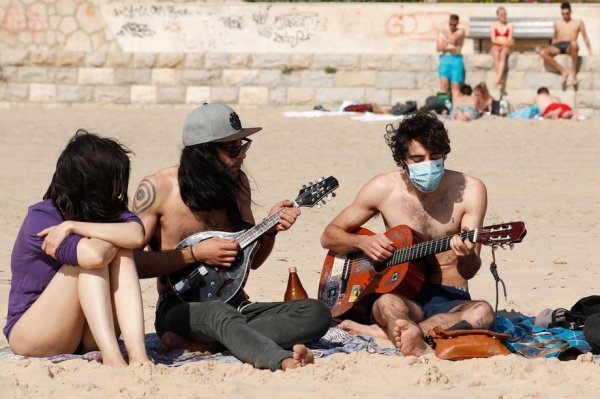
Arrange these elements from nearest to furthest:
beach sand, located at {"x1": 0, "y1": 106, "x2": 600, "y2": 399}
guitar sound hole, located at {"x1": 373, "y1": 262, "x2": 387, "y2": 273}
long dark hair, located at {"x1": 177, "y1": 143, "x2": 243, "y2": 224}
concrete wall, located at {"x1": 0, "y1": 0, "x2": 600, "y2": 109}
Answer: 1. beach sand, located at {"x1": 0, "y1": 106, "x2": 600, "y2": 399}
2. long dark hair, located at {"x1": 177, "y1": 143, "x2": 243, "y2": 224}
3. guitar sound hole, located at {"x1": 373, "y1": 262, "x2": 387, "y2": 273}
4. concrete wall, located at {"x1": 0, "y1": 0, "x2": 600, "y2": 109}

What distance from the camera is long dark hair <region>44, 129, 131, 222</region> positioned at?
5.31 m

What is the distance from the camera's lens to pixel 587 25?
19797 millimetres

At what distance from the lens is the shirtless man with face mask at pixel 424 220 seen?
6.03 m

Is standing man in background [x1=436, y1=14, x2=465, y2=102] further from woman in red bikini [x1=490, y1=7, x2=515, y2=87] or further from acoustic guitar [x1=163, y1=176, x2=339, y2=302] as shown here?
acoustic guitar [x1=163, y1=176, x2=339, y2=302]

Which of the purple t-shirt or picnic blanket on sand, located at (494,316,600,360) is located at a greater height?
the purple t-shirt

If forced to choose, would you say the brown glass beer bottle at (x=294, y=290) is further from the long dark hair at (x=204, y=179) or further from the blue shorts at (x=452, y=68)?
the blue shorts at (x=452, y=68)

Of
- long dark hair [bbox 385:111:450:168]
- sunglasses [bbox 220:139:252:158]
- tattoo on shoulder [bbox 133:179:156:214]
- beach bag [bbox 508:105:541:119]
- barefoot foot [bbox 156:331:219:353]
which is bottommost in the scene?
beach bag [bbox 508:105:541:119]

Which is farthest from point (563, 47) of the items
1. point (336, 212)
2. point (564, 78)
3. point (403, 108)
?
point (336, 212)

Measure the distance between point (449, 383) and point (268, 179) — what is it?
7693mm

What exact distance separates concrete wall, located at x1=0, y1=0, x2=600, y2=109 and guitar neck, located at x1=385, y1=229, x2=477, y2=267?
40.0 feet

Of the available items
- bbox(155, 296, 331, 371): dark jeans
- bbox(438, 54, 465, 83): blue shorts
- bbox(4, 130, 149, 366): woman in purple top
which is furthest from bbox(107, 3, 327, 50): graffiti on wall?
bbox(4, 130, 149, 366): woman in purple top

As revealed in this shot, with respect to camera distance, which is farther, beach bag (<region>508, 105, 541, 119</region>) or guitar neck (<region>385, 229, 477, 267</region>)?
beach bag (<region>508, 105, 541, 119</region>)

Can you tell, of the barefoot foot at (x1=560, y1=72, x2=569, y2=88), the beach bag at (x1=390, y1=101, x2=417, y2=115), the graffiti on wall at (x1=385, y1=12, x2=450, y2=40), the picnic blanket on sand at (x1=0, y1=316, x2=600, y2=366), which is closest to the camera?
the picnic blanket on sand at (x1=0, y1=316, x2=600, y2=366)

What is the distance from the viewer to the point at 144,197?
600 centimetres
